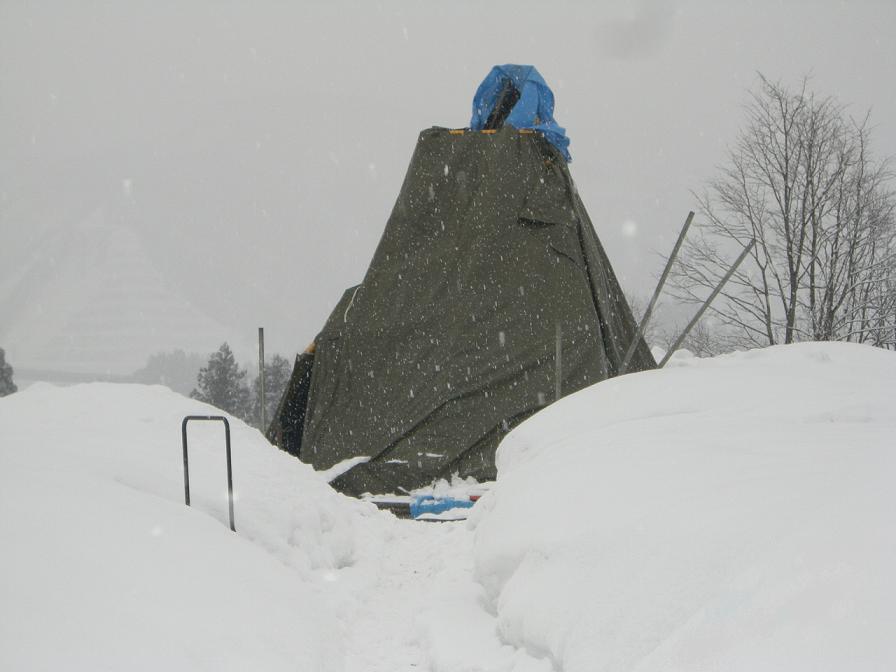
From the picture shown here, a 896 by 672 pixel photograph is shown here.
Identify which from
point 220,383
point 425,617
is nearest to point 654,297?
point 425,617

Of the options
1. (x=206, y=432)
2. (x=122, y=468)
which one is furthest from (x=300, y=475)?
(x=122, y=468)

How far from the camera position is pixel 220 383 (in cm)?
3919

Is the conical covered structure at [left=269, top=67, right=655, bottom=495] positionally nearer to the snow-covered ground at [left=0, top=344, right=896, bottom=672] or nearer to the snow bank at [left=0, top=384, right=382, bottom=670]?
the snow bank at [left=0, top=384, right=382, bottom=670]

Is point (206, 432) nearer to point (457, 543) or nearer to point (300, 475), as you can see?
point (300, 475)

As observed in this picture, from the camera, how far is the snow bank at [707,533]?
2344mm

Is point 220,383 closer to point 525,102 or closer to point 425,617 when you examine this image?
point 525,102

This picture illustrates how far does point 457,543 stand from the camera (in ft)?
23.2

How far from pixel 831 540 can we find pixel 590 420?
361 centimetres

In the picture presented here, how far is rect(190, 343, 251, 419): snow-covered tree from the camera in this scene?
39.1 m

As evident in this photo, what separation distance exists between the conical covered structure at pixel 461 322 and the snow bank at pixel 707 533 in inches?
149

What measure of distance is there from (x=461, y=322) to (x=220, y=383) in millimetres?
30917

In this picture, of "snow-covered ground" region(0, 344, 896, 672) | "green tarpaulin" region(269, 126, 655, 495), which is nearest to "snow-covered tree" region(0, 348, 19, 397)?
"green tarpaulin" region(269, 126, 655, 495)

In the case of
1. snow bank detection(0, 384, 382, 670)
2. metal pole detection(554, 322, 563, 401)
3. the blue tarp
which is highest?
the blue tarp

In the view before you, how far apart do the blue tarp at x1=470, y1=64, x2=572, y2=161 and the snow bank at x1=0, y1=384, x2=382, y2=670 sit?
5750 millimetres
